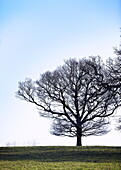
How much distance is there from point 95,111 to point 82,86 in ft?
10.9

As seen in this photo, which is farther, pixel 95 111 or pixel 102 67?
pixel 95 111

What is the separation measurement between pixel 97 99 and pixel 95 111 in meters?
1.46

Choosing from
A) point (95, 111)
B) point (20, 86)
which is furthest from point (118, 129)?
point (20, 86)

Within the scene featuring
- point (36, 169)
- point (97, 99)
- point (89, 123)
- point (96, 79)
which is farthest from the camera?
point (89, 123)

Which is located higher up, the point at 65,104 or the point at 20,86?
the point at 20,86

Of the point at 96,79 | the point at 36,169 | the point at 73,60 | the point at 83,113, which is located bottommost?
the point at 36,169

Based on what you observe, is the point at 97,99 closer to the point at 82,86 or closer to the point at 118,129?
the point at 82,86

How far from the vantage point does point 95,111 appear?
28.0 metres

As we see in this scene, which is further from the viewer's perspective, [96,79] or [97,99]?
[97,99]

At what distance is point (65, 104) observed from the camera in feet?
93.1

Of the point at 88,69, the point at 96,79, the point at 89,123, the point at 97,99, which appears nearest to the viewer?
the point at 96,79

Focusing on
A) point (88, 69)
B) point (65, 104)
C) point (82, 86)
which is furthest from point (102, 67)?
point (65, 104)

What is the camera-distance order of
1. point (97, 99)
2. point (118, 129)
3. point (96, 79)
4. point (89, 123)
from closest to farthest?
point (96, 79), point (118, 129), point (97, 99), point (89, 123)

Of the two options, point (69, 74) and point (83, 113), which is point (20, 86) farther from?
point (83, 113)
